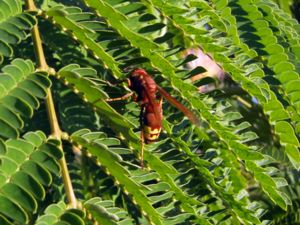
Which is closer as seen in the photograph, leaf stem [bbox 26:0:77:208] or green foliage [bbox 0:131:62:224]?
green foliage [bbox 0:131:62:224]

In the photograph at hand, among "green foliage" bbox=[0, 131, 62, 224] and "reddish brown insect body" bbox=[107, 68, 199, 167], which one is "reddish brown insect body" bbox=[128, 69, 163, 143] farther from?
"green foliage" bbox=[0, 131, 62, 224]

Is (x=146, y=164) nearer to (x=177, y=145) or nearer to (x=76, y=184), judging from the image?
(x=177, y=145)

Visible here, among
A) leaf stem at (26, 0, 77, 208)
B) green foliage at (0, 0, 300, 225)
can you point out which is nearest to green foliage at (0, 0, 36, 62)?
green foliage at (0, 0, 300, 225)

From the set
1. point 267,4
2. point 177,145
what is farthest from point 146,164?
point 267,4

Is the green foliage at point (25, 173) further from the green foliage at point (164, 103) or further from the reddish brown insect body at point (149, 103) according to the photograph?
the reddish brown insect body at point (149, 103)

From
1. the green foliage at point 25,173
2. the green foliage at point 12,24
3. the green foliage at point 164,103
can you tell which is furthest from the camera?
the green foliage at point 164,103

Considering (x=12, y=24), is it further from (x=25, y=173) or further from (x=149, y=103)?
(x=149, y=103)

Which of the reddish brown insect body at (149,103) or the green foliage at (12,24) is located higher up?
the green foliage at (12,24)

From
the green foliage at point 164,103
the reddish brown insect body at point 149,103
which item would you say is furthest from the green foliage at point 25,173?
the reddish brown insect body at point 149,103

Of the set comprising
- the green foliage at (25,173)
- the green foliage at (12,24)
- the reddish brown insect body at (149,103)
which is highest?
the green foliage at (12,24)
